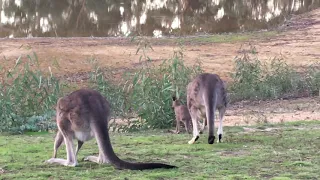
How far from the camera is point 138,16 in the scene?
3209 cm

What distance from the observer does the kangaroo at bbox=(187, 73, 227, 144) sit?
25.3ft

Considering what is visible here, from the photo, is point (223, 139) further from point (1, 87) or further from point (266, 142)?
point (1, 87)

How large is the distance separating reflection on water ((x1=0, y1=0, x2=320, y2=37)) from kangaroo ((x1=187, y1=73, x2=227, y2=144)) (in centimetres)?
1755

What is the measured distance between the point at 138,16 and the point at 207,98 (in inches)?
972

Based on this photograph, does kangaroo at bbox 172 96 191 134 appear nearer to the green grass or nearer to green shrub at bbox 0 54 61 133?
the green grass

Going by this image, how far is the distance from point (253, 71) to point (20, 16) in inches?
772

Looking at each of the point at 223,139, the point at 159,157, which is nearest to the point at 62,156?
the point at 159,157

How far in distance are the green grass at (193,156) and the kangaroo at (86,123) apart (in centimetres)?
13

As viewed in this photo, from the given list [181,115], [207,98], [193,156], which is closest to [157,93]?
[181,115]

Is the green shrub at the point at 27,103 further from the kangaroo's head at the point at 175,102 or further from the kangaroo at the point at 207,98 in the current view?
the kangaroo at the point at 207,98

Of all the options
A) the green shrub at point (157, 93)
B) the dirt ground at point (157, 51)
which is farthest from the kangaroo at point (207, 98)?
the dirt ground at point (157, 51)

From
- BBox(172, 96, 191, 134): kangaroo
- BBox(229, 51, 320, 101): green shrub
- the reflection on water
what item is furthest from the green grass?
the reflection on water

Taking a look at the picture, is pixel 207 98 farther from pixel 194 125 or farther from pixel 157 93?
pixel 157 93

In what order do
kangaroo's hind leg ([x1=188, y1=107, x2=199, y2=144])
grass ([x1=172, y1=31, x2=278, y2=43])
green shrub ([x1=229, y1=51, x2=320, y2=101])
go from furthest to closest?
grass ([x1=172, y1=31, x2=278, y2=43]), green shrub ([x1=229, y1=51, x2=320, y2=101]), kangaroo's hind leg ([x1=188, y1=107, x2=199, y2=144])
